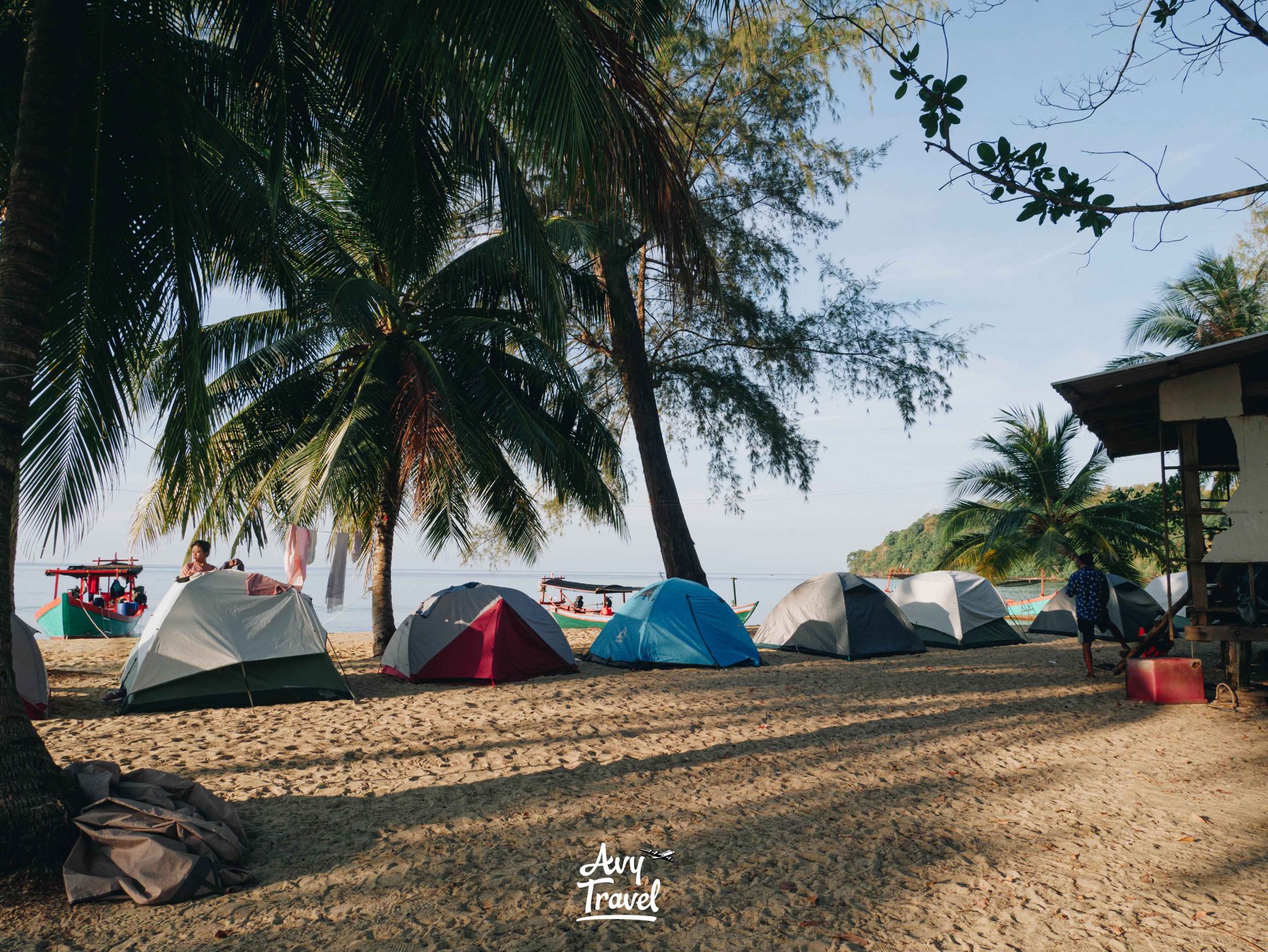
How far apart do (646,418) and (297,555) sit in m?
6.72

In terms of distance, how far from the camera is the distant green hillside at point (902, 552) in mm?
49281

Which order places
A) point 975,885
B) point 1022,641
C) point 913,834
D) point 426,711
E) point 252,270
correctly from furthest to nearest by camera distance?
point 1022,641
point 426,711
point 252,270
point 913,834
point 975,885

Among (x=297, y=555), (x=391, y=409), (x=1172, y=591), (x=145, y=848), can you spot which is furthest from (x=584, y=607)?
(x=145, y=848)

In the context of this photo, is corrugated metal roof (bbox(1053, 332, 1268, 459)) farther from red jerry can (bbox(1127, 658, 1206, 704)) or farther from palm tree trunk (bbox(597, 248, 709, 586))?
palm tree trunk (bbox(597, 248, 709, 586))

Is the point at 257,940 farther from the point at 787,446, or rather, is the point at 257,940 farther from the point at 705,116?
the point at 705,116

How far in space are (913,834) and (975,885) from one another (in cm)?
73

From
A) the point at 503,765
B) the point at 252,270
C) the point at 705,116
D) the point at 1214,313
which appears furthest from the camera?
the point at 1214,313

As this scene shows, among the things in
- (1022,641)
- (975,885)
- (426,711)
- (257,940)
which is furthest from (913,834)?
(1022,641)

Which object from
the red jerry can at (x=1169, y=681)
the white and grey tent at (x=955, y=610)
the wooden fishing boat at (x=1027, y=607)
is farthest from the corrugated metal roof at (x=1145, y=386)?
the wooden fishing boat at (x=1027, y=607)

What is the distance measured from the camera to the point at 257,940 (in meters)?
3.45

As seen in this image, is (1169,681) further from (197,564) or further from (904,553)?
(904,553)

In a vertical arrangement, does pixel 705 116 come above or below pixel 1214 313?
above

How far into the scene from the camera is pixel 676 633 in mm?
11820

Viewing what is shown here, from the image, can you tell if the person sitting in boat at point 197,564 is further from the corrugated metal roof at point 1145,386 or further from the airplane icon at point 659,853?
the corrugated metal roof at point 1145,386
